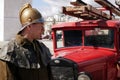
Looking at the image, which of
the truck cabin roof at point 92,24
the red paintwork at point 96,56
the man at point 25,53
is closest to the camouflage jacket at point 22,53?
the man at point 25,53

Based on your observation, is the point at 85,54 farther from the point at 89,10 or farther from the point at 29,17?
the point at 29,17

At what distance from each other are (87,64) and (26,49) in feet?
11.1

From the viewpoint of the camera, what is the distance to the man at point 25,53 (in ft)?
10.1

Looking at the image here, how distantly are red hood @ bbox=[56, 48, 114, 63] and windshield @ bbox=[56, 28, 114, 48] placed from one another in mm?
137

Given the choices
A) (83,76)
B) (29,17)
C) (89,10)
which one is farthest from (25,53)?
(89,10)

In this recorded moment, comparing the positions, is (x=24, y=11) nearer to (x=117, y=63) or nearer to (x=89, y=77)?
(x=89, y=77)

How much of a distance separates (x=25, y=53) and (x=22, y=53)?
0.03m

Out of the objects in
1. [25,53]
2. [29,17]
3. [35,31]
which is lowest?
[25,53]

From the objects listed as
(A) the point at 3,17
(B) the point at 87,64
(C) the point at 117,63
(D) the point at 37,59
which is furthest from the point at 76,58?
(A) the point at 3,17

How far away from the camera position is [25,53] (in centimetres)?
315

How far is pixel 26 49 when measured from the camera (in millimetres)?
3168

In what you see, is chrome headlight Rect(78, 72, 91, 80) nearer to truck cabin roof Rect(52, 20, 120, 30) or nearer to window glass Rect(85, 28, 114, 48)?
window glass Rect(85, 28, 114, 48)

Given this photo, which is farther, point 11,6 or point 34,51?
point 11,6

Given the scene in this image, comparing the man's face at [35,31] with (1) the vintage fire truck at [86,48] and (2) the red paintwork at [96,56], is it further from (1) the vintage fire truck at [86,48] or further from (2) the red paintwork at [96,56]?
(2) the red paintwork at [96,56]
